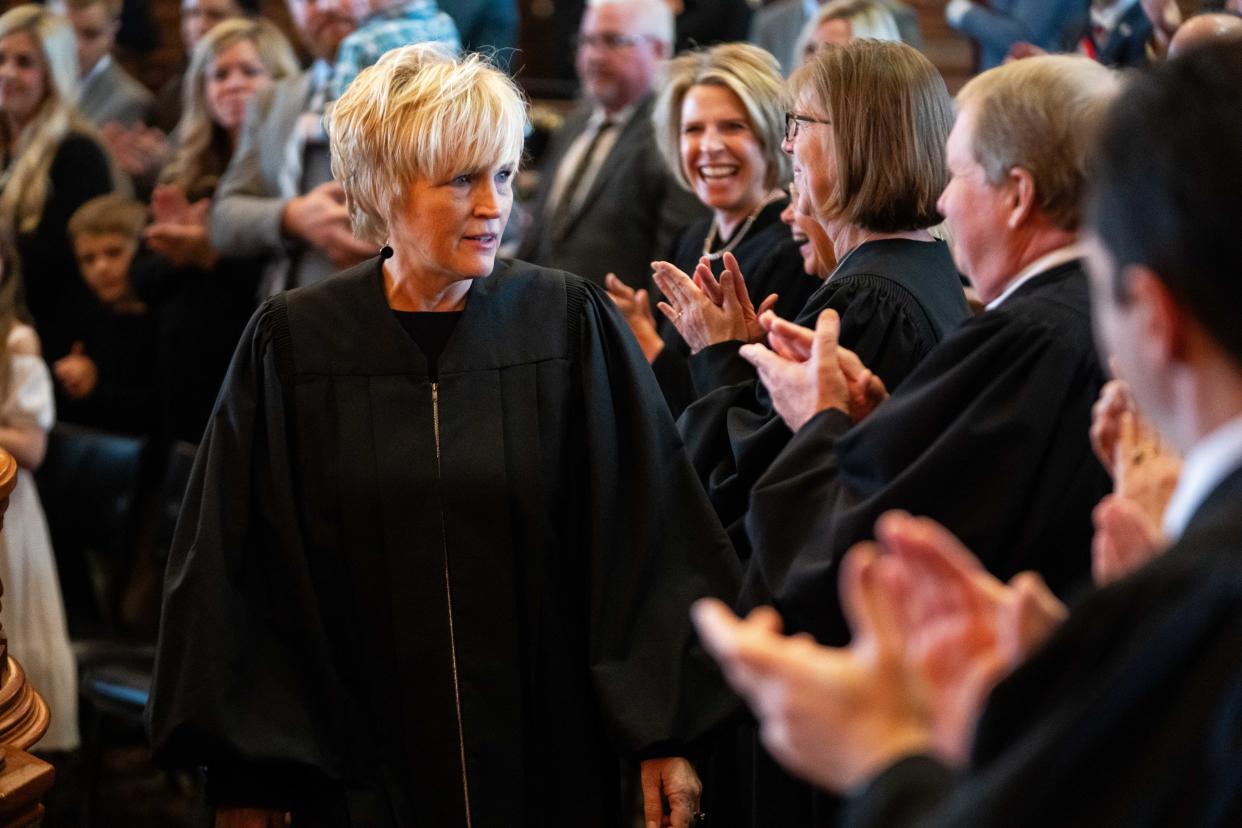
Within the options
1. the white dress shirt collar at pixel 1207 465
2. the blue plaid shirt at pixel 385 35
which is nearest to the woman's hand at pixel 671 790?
the white dress shirt collar at pixel 1207 465

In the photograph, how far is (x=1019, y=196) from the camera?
2.06 metres

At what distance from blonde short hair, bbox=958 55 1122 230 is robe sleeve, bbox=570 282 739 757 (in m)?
0.65

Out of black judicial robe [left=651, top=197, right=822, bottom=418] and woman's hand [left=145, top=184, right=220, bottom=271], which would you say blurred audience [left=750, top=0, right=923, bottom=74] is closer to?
woman's hand [left=145, top=184, right=220, bottom=271]

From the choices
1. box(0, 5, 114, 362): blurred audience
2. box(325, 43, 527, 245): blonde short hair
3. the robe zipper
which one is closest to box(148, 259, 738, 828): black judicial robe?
the robe zipper

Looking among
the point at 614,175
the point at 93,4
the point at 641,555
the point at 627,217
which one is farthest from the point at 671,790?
the point at 93,4

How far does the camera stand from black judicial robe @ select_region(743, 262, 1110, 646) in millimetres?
2012

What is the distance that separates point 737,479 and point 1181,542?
58.9 inches

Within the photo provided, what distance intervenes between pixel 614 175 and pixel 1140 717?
135 inches

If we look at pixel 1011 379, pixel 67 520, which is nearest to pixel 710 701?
pixel 1011 379

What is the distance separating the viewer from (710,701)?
2.36m

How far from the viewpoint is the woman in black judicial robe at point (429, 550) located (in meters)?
2.33

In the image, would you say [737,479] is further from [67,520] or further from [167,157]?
[167,157]

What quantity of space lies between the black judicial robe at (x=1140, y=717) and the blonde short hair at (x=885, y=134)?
1.45 m

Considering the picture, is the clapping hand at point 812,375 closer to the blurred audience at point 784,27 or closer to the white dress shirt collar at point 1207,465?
the white dress shirt collar at point 1207,465
